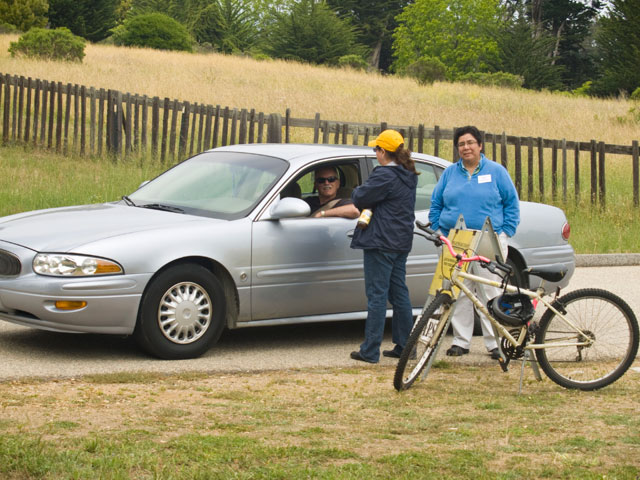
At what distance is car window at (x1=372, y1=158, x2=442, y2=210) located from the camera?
337 inches

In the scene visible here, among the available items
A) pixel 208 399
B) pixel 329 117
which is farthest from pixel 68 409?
pixel 329 117

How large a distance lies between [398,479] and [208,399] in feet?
6.61

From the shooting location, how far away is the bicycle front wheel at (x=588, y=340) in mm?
6578

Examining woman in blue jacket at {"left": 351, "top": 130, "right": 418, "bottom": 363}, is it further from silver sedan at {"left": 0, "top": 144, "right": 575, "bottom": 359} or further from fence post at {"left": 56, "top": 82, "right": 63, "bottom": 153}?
fence post at {"left": 56, "top": 82, "right": 63, "bottom": 153}

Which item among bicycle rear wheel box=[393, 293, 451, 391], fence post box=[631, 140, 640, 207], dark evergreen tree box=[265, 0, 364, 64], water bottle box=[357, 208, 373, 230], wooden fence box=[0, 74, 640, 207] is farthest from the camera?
dark evergreen tree box=[265, 0, 364, 64]

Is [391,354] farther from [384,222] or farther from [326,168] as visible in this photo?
[326,168]

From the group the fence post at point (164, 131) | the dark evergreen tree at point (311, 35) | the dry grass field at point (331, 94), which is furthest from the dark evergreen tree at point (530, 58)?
the fence post at point (164, 131)

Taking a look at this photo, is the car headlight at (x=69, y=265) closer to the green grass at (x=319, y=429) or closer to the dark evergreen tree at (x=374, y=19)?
the green grass at (x=319, y=429)

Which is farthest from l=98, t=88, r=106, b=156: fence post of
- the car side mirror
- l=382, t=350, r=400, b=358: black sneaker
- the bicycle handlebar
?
the bicycle handlebar

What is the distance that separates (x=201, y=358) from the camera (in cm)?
738

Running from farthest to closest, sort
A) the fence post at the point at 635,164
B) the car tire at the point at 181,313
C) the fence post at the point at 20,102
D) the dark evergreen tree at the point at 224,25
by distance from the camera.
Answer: the dark evergreen tree at the point at 224,25 → the fence post at the point at 20,102 → the fence post at the point at 635,164 → the car tire at the point at 181,313

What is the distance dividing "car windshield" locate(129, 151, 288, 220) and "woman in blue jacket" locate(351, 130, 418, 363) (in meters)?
0.92

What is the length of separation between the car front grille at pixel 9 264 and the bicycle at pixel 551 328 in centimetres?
277

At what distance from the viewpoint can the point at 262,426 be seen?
203 inches
